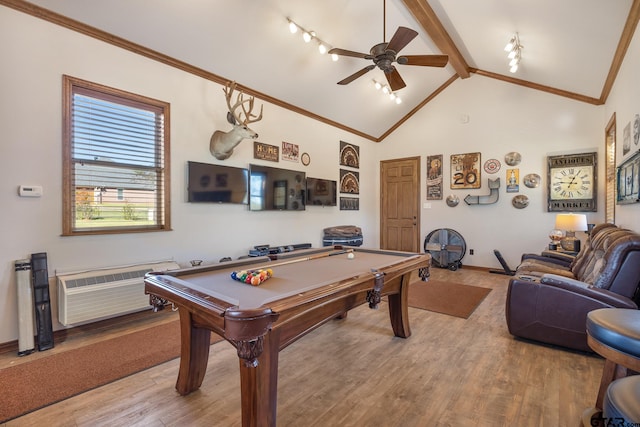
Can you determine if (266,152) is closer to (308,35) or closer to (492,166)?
(308,35)

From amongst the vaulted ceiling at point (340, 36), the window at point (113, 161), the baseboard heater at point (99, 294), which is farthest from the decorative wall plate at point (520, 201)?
the baseboard heater at point (99, 294)

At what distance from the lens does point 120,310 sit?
9.47 feet

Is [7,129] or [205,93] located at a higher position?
[205,93]

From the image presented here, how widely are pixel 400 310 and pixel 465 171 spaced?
4388 millimetres

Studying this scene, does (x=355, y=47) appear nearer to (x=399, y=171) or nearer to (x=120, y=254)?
(x=399, y=171)

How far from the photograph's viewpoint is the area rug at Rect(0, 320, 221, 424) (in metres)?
1.87

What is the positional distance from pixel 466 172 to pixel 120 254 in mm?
6062

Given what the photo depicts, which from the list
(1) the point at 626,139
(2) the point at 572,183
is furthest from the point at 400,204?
(1) the point at 626,139

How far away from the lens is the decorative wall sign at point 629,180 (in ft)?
8.56

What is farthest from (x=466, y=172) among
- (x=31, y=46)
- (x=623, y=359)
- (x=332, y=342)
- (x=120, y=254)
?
(x=31, y=46)

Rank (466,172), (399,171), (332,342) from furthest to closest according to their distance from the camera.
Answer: (399,171) → (466,172) → (332,342)

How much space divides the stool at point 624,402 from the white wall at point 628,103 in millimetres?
2696

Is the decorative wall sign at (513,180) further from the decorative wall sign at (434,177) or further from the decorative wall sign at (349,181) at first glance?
the decorative wall sign at (349,181)

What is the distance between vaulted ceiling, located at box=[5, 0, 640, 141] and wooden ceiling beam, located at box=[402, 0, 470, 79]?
14 mm
